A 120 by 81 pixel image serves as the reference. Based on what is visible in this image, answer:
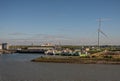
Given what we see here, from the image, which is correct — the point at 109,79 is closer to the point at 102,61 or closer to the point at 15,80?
the point at 15,80

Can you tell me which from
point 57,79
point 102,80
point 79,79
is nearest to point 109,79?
point 102,80

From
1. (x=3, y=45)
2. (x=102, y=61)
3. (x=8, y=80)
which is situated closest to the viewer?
(x=8, y=80)

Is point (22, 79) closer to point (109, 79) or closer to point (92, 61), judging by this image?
point (109, 79)

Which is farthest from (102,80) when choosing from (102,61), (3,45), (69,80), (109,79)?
(3,45)

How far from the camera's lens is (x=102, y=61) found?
29.3 m

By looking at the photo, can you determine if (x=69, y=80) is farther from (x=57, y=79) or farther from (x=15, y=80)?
(x=15, y=80)

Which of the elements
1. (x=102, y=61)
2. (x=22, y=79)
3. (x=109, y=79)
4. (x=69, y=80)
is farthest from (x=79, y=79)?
(x=102, y=61)

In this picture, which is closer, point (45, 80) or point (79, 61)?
point (45, 80)

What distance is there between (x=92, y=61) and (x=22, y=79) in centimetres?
1477

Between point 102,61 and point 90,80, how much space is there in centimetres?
1381

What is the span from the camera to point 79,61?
30297 millimetres

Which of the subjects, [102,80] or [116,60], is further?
[116,60]

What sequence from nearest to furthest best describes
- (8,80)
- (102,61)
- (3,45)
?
1. (8,80)
2. (102,61)
3. (3,45)

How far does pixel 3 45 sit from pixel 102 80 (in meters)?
69.5
